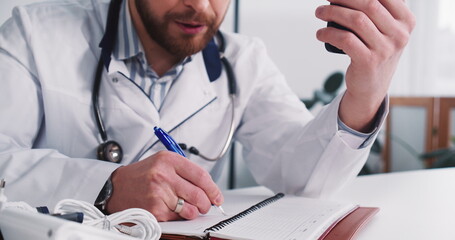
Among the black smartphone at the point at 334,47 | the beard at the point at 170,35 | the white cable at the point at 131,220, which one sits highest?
the black smartphone at the point at 334,47

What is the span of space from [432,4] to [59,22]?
7.99 feet

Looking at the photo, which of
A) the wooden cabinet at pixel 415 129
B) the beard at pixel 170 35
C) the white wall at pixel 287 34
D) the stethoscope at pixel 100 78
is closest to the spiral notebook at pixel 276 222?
the stethoscope at pixel 100 78

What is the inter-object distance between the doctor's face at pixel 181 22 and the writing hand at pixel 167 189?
363 millimetres

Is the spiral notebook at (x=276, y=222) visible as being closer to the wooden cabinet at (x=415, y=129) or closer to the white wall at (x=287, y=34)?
the white wall at (x=287, y=34)

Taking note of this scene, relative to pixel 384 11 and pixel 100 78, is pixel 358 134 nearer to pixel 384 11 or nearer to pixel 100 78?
pixel 384 11

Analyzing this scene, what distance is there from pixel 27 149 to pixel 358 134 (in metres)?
0.53

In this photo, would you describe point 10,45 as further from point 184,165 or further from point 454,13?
point 454,13

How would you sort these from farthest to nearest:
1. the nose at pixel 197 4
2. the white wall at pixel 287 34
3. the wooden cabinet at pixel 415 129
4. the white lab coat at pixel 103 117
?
the wooden cabinet at pixel 415 129 → the white wall at pixel 287 34 → the nose at pixel 197 4 → the white lab coat at pixel 103 117

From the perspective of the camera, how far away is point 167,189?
57 centimetres

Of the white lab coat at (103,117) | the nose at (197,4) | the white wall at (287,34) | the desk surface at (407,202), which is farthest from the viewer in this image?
the white wall at (287,34)

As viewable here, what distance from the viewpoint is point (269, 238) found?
468mm

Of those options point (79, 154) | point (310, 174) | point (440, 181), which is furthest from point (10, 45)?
point (440, 181)

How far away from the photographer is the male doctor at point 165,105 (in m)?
0.60

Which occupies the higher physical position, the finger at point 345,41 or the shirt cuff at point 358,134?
the finger at point 345,41
